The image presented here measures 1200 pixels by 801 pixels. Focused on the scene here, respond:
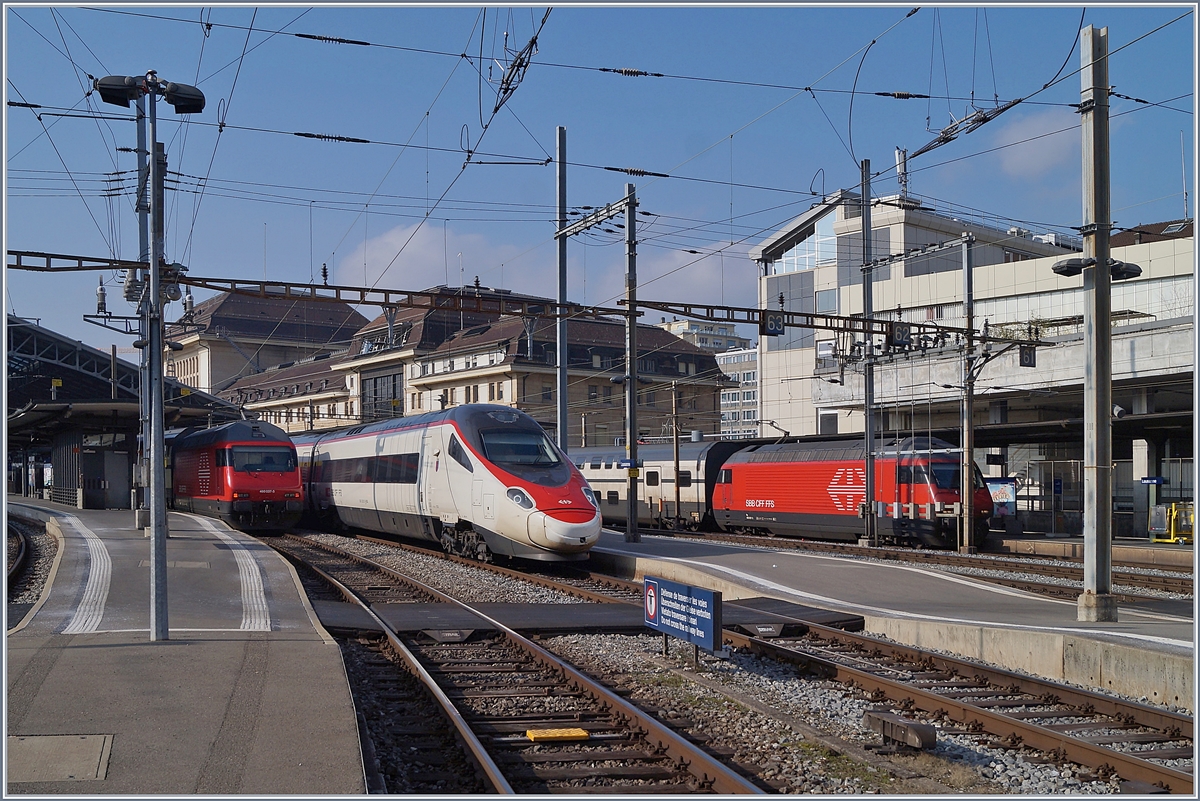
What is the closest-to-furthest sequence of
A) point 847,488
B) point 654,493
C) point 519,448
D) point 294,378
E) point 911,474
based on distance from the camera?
point 519,448 < point 911,474 < point 847,488 < point 654,493 < point 294,378

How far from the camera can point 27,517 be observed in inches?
1486

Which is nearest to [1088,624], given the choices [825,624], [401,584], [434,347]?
[825,624]

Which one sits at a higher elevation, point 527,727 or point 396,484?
point 396,484

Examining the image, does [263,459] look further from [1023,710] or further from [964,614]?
[1023,710]

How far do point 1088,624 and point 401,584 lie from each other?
11233mm

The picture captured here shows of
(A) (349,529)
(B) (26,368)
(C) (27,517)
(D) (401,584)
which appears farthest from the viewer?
(B) (26,368)

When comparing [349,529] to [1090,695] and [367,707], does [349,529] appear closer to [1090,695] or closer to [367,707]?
[367,707]

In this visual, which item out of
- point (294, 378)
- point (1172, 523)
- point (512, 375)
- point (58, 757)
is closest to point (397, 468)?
point (58, 757)

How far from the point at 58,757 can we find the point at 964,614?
38.8ft

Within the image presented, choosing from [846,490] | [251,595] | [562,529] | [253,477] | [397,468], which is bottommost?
[251,595]

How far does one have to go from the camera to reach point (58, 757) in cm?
680

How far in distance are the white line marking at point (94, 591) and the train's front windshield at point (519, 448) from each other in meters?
7.20

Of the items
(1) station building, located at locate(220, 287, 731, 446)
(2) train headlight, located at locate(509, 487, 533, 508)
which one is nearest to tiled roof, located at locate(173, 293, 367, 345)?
(1) station building, located at locate(220, 287, 731, 446)

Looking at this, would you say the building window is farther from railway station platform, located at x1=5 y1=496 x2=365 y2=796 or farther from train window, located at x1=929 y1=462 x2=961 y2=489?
railway station platform, located at x1=5 y1=496 x2=365 y2=796
